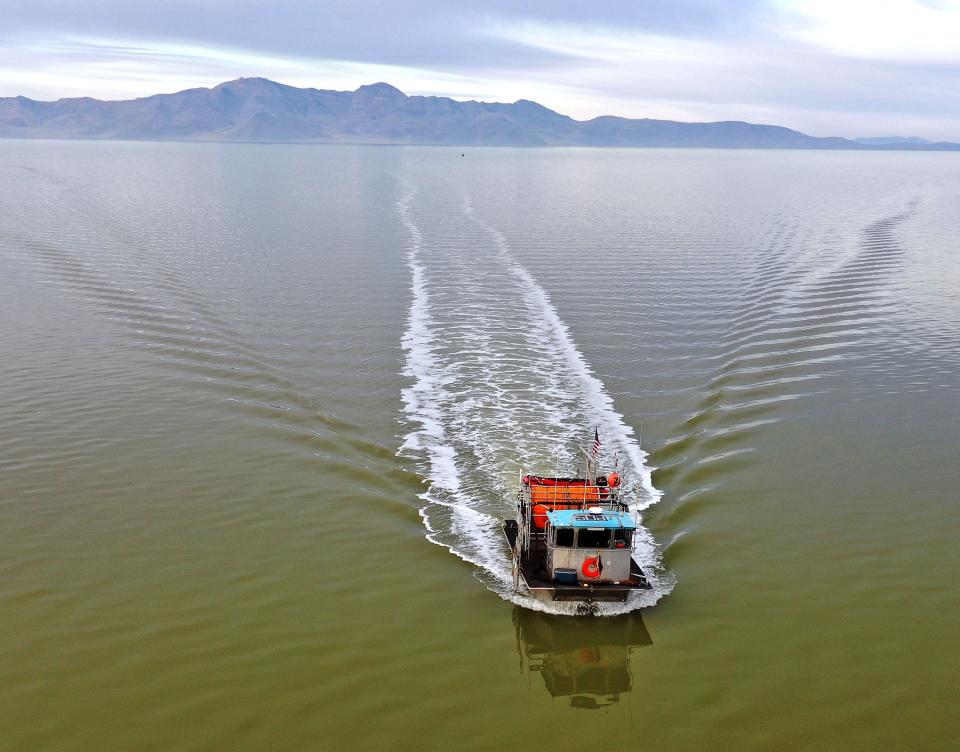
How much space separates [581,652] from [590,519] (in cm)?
313

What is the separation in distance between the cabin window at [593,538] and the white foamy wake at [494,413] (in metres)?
1.56

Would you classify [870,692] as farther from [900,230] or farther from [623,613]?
[900,230]

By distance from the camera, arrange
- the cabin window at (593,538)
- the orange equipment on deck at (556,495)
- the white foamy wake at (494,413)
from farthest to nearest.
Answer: the white foamy wake at (494,413) < the orange equipment on deck at (556,495) < the cabin window at (593,538)

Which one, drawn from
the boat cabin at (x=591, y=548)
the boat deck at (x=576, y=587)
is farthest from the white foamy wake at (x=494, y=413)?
the boat cabin at (x=591, y=548)

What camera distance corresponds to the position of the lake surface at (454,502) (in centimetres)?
1902


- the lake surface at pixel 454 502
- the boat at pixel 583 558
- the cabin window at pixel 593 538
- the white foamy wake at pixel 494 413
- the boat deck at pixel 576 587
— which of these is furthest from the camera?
the white foamy wake at pixel 494 413

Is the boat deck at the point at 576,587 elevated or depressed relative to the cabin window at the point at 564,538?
depressed

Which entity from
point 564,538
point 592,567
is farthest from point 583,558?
point 564,538

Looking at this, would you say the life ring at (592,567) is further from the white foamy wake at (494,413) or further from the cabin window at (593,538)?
the white foamy wake at (494,413)

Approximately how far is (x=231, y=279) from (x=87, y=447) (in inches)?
1060

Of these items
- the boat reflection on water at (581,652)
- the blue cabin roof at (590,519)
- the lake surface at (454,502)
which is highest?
the blue cabin roof at (590,519)

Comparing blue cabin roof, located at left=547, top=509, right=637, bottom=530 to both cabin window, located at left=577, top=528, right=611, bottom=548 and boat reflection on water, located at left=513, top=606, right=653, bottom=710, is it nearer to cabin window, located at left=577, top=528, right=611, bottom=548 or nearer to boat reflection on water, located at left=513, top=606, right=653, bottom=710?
cabin window, located at left=577, top=528, right=611, bottom=548

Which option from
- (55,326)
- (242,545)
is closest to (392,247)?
(55,326)

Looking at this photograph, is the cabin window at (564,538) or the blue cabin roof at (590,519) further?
the cabin window at (564,538)
